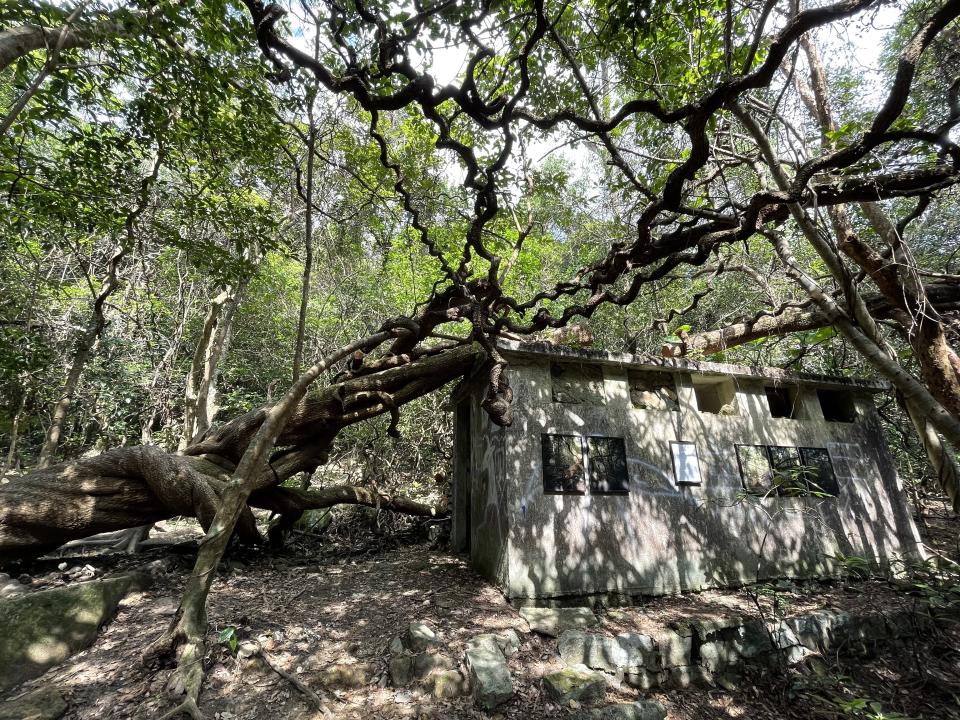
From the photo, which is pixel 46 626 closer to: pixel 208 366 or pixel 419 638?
pixel 419 638

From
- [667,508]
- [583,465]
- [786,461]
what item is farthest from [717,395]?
[583,465]

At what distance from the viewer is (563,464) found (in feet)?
17.4

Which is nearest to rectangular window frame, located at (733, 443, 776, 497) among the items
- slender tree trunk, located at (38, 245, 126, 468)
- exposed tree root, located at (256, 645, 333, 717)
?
exposed tree root, located at (256, 645, 333, 717)

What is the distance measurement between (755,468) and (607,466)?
245 centimetres

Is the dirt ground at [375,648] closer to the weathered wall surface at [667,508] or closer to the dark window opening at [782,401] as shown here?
the weathered wall surface at [667,508]

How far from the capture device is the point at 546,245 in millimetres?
11602

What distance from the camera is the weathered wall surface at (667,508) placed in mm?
5039

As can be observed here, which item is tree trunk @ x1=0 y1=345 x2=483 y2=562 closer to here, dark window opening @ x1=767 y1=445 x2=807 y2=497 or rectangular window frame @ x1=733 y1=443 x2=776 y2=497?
rectangular window frame @ x1=733 y1=443 x2=776 y2=497

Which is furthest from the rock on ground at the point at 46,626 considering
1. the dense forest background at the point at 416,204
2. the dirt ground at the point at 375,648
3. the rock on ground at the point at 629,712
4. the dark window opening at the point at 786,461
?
the dark window opening at the point at 786,461

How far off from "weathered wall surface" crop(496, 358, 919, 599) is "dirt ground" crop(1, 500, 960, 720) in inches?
16.1

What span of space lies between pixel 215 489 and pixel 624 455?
201 inches

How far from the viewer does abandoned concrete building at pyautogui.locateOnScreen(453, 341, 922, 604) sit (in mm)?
5094

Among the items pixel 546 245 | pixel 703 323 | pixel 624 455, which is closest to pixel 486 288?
pixel 624 455

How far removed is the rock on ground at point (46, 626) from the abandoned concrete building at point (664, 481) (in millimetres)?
3857
